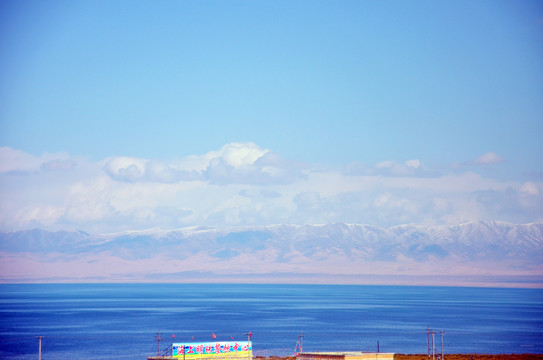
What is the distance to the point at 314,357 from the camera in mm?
95062

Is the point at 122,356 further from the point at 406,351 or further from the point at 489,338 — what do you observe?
the point at 489,338

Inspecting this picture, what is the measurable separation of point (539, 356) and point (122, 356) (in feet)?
241

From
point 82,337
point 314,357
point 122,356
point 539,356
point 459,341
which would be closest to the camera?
point 314,357

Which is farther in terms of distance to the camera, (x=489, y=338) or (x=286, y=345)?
(x=489, y=338)

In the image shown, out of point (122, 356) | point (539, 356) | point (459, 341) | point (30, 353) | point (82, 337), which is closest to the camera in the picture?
point (539, 356)

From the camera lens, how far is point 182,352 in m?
95.8

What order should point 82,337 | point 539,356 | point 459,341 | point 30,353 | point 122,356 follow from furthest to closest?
point 82,337 → point 459,341 → point 30,353 → point 122,356 → point 539,356

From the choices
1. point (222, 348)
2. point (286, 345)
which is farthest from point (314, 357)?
point (286, 345)

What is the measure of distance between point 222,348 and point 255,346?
207 feet

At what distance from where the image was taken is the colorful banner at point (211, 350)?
9570 centimetres

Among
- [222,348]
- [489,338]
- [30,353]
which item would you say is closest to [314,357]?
[222,348]

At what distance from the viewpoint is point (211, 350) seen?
97.2 metres

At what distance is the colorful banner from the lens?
3768 inches

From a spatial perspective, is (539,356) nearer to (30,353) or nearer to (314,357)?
(314,357)
